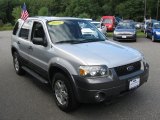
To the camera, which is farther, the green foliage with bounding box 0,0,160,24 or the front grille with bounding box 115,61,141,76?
the green foliage with bounding box 0,0,160,24

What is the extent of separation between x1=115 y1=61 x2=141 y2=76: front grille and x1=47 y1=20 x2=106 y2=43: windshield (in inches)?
51.1

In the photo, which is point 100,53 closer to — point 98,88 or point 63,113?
point 98,88

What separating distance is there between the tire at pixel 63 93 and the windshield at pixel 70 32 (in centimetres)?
90

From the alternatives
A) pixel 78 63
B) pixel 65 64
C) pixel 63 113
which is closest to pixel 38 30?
pixel 65 64

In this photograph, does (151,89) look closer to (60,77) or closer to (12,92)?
(60,77)

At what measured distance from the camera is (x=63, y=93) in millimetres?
5281

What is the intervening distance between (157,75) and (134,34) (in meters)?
12.0

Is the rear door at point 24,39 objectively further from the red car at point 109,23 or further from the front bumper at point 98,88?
the red car at point 109,23

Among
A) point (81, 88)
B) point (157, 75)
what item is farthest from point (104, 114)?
point (157, 75)

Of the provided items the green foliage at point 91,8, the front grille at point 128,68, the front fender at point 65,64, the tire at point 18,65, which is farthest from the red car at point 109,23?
the green foliage at point 91,8

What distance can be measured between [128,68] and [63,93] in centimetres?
136

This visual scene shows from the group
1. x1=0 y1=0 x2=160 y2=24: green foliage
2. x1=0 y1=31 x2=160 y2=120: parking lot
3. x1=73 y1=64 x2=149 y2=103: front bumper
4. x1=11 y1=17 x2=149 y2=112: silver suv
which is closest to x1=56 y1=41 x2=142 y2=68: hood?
x1=11 y1=17 x2=149 y2=112: silver suv

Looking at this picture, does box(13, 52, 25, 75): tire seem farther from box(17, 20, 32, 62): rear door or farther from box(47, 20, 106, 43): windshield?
box(47, 20, 106, 43): windshield

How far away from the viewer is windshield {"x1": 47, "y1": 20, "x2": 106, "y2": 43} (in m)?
5.82
